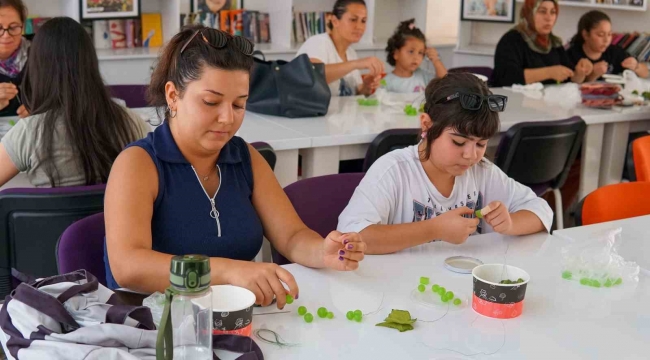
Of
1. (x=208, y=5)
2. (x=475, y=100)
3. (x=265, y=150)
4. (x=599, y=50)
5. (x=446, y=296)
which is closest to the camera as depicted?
(x=446, y=296)

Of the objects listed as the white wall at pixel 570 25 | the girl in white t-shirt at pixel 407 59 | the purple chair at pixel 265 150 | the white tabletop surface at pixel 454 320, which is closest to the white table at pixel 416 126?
the purple chair at pixel 265 150

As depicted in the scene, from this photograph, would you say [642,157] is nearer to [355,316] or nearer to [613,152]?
[613,152]

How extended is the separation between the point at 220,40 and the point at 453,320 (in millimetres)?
767

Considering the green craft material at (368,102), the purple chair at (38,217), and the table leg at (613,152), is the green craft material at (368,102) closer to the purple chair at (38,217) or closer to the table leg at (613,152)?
the table leg at (613,152)

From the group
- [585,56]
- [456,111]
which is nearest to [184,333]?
[456,111]

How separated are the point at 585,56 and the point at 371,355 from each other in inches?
170

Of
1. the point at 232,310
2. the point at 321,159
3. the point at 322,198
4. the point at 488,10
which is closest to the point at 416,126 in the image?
the point at 321,159

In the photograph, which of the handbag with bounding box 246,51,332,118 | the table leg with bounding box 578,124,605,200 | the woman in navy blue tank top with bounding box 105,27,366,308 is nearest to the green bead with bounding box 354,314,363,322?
the woman in navy blue tank top with bounding box 105,27,366,308

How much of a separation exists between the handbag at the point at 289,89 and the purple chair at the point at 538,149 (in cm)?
82

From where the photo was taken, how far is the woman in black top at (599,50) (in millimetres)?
5055

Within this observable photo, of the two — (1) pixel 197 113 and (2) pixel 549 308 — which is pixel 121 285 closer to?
(1) pixel 197 113

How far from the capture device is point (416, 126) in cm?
345

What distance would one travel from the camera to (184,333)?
1.24 meters

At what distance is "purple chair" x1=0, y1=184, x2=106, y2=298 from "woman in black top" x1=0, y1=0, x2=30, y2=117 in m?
1.17
